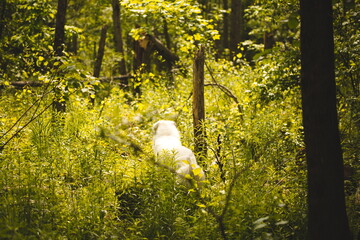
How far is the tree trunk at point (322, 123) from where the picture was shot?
2236 mm

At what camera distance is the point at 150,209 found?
10.4 feet

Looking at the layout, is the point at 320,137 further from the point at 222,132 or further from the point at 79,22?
the point at 79,22

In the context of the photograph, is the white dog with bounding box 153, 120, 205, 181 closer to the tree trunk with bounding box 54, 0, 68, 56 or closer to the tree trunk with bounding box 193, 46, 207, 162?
the tree trunk with bounding box 193, 46, 207, 162

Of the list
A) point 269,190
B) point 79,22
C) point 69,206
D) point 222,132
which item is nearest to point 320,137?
point 269,190

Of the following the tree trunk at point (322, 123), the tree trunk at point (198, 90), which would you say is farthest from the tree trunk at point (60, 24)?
the tree trunk at point (322, 123)

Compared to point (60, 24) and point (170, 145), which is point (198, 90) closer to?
point (170, 145)

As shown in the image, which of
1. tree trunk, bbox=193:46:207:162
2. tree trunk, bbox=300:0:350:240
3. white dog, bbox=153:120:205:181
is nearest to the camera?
tree trunk, bbox=300:0:350:240

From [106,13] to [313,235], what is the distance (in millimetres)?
14870

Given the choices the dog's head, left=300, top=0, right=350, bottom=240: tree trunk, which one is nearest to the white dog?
the dog's head

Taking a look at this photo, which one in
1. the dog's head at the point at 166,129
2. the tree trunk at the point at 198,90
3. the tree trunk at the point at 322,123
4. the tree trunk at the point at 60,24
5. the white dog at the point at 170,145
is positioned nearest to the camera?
the tree trunk at the point at 322,123

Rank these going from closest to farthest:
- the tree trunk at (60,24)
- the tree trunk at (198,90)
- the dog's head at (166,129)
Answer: the tree trunk at (198,90)
the dog's head at (166,129)
the tree trunk at (60,24)

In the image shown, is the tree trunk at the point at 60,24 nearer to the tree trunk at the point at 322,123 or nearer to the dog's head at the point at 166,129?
the dog's head at the point at 166,129

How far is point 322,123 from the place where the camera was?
2262 mm

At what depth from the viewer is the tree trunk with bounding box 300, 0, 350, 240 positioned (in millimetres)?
2236
